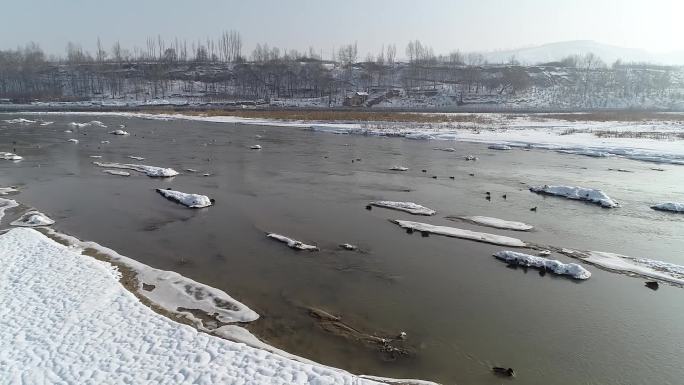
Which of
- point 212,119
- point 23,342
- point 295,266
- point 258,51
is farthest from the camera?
point 258,51

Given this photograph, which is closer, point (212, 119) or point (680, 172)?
point (680, 172)

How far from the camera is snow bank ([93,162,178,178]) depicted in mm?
27781

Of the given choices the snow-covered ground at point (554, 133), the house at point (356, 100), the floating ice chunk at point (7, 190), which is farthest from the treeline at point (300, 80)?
the floating ice chunk at point (7, 190)

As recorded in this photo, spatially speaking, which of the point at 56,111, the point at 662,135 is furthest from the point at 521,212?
the point at 56,111

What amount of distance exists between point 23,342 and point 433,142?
141 feet

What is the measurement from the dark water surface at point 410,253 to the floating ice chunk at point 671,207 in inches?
25.2

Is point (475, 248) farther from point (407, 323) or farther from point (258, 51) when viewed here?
point (258, 51)

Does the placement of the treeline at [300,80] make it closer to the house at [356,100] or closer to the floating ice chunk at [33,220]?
the house at [356,100]

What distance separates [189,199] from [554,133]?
47122mm

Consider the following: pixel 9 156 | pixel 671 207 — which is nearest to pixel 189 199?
pixel 9 156

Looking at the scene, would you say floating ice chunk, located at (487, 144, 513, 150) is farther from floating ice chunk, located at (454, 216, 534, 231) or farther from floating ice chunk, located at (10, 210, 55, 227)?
floating ice chunk, located at (10, 210, 55, 227)

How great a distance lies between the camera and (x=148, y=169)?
2911 centimetres

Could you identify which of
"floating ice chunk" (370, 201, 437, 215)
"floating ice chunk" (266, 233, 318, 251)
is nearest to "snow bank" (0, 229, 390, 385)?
"floating ice chunk" (266, 233, 318, 251)

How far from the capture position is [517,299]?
12.3 meters
